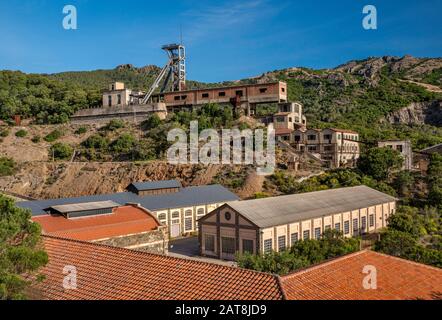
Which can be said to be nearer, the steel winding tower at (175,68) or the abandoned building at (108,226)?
the abandoned building at (108,226)

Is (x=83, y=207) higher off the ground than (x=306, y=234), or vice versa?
(x=83, y=207)

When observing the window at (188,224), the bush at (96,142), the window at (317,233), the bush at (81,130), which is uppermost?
the bush at (81,130)

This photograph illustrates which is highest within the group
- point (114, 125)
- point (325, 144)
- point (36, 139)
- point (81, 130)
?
point (114, 125)

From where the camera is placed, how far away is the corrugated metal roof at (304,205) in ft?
139

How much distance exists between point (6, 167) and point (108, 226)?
2069 inches

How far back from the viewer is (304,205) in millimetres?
47562

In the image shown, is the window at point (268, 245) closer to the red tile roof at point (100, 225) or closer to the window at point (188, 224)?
the red tile roof at point (100, 225)

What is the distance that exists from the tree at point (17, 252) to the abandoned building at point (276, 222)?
2117 centimetres

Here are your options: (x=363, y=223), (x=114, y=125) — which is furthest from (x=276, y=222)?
(x=114, y=125)

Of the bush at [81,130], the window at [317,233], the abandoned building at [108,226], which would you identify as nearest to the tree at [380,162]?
the window at [317,233]

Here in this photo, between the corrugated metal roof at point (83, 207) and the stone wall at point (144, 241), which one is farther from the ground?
the corrugated metal roof at point (83, 207)

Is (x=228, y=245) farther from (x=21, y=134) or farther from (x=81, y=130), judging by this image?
(x=21, y=134)
